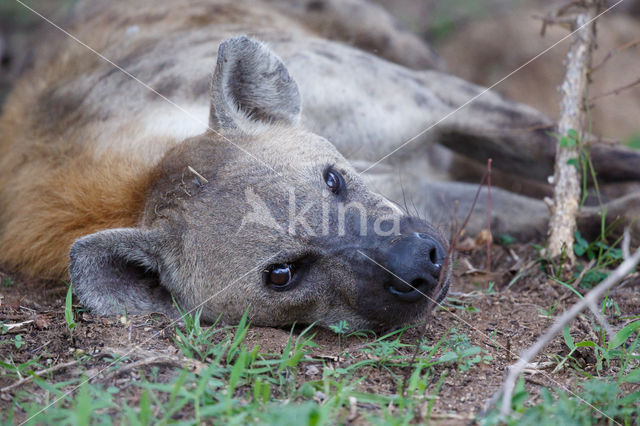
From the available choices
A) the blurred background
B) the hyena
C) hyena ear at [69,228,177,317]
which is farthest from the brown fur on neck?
the blurred background

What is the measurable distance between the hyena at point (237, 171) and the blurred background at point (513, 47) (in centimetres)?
236

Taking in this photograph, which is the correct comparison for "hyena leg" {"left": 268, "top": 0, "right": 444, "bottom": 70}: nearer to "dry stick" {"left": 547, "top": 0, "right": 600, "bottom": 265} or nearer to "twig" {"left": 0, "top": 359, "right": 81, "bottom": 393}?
"dry stick" {"left": 547, "top": 0, "right": 600, "bottom": 265}

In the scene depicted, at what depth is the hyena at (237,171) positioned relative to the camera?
105 inches

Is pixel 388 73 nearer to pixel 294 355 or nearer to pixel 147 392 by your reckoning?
pixel 294 355

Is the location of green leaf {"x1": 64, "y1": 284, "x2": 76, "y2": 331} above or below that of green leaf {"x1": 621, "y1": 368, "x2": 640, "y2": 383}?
below

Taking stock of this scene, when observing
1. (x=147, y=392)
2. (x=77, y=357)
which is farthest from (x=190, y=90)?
(x=147, y=392)

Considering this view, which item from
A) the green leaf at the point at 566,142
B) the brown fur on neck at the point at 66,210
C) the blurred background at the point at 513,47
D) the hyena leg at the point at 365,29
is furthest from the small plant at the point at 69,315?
the blurred background at the point at 513,47

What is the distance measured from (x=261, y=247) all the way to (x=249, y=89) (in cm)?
92

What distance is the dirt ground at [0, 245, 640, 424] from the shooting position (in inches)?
88.4

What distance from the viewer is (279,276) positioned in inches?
105

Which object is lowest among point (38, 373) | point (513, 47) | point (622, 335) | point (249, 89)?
point (38, 373)

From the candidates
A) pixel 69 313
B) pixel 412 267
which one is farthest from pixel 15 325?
pixel 412 267

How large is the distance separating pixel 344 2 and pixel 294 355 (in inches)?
149

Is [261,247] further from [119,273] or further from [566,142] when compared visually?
[566,142]
